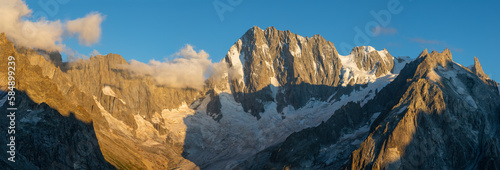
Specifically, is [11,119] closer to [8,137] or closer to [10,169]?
[8,137]

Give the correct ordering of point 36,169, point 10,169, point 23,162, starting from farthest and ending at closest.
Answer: point 36,169 < point 23,162 < point 10,169

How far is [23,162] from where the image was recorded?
18338 centimetres

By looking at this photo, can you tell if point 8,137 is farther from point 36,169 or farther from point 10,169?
point 10,169

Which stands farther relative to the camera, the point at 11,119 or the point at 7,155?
the point at 11,119

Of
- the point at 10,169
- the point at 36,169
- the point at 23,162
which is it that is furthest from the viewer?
the point at 36,169

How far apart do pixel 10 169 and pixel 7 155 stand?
29.5 feet

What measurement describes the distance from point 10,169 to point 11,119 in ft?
140

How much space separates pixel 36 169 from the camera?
641ft

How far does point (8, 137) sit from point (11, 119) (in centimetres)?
870

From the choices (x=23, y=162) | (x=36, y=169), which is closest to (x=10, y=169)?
(x=23, y=162)

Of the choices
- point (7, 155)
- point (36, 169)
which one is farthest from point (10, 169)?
point (36, 169)

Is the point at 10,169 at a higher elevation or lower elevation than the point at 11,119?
lower

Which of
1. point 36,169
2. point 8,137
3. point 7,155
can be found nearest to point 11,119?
point 8,137

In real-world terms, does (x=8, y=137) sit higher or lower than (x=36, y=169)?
higher
